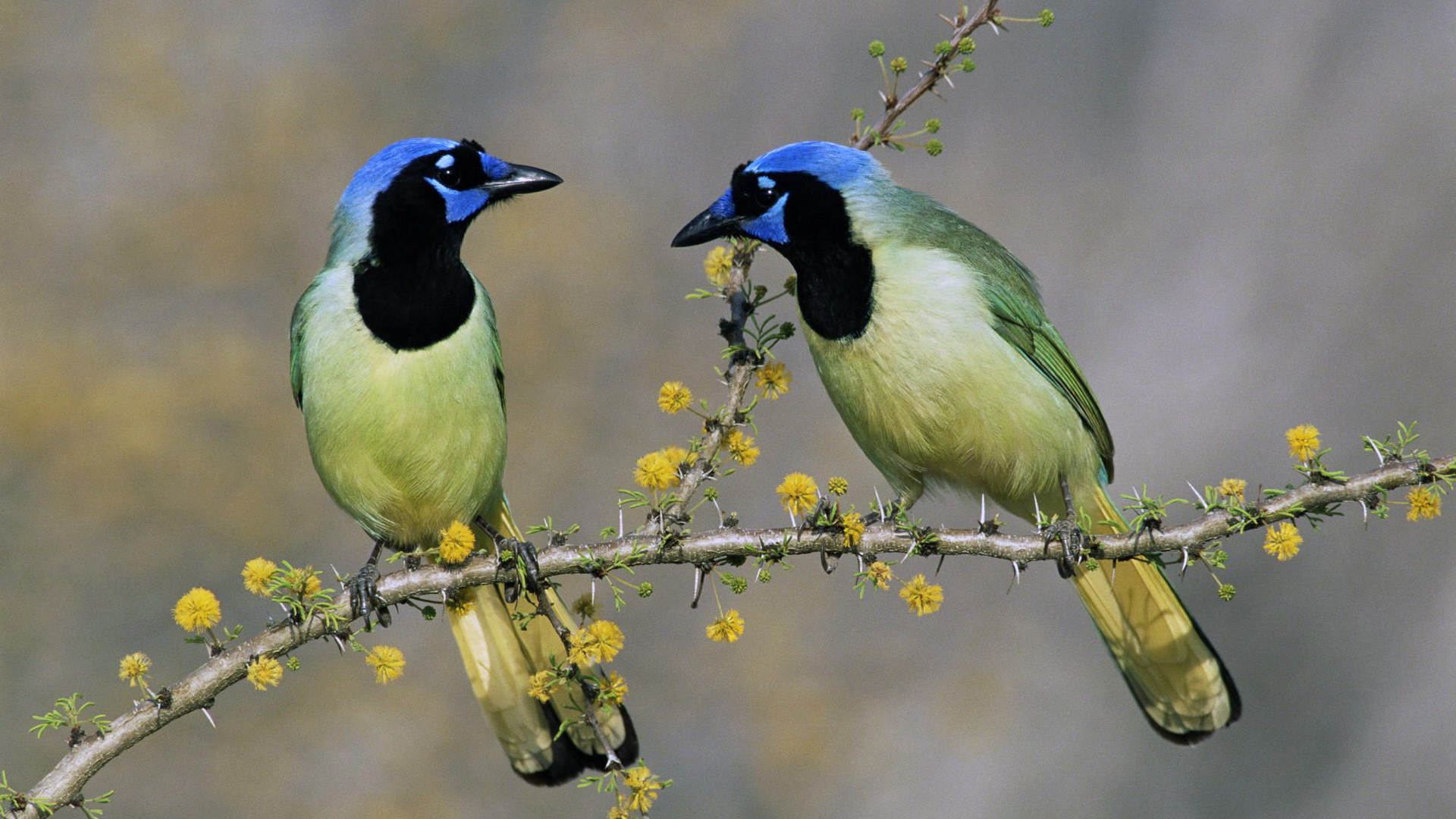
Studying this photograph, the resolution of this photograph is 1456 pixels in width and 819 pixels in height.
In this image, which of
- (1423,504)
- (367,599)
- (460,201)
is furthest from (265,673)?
(1423,504)

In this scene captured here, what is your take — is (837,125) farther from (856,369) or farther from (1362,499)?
(1362,499)

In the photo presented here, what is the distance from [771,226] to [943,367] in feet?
2.96

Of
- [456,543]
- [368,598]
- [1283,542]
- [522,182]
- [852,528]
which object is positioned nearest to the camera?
[1283,542]

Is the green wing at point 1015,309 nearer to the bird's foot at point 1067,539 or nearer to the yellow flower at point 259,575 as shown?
the bird's foot at point 1067,539

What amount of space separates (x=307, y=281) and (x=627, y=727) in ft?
25.7

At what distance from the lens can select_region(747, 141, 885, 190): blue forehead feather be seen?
5324mm

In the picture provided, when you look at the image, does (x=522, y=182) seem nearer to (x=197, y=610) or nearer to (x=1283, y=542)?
(x=197, y=610)

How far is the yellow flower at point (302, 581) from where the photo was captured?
3777 mm

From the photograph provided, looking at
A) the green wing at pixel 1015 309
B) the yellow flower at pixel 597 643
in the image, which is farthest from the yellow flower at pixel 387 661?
the green wing at pixel 1015 309

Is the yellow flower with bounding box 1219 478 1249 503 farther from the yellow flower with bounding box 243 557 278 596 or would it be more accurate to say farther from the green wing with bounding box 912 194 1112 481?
the yellow flower with bounding box 243 557 278 596

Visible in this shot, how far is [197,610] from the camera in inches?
133

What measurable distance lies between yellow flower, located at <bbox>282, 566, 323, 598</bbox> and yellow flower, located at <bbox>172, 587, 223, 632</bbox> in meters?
0.31

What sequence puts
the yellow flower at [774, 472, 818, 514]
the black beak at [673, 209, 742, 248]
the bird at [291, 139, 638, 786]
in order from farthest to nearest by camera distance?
the black beak at [673, 209, 742, 248] < the bird at [291, 139, 638, 786] < the yellow flower at [774, 472, 818, 514]

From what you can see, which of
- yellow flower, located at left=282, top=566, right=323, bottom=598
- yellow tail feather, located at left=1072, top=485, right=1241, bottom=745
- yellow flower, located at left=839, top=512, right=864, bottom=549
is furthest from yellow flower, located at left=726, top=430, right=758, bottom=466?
yellow tail feather, located at left=1072, top=485, right=1241, bottom=745
